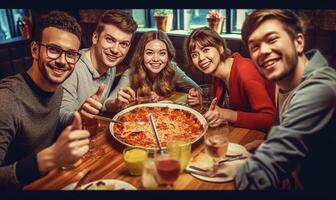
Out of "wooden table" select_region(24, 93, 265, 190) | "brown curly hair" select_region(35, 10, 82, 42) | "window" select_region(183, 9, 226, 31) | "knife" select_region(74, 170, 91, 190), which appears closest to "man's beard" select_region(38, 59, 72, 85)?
"brown curly hair" select_region(35, 10, 82, 42)

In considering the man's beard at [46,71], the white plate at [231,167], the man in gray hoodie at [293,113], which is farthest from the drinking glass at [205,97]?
the man's beard at [46,71]

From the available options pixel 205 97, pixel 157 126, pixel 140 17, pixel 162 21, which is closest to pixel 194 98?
pixel 205 97

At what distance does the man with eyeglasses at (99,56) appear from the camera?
7.33 feet

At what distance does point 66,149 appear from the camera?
1.32 m

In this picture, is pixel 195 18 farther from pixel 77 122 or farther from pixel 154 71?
pixel 77 122

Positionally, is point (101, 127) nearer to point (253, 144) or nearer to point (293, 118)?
point (253, 144)

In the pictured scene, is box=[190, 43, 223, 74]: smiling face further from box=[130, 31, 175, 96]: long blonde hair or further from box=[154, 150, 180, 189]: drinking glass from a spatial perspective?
box=[154, 150, 180, 189]: drinking glass

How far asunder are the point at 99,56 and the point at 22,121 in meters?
0.92

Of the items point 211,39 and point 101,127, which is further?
point 211,39

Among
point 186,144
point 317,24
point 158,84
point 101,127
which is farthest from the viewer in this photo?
point 158,84

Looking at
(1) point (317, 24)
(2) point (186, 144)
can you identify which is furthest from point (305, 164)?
(1) point (317, 24)

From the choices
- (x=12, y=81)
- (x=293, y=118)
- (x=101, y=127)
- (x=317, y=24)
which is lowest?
(x=101, y=127)

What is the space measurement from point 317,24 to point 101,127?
4.56 feet

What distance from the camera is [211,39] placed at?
218cm
